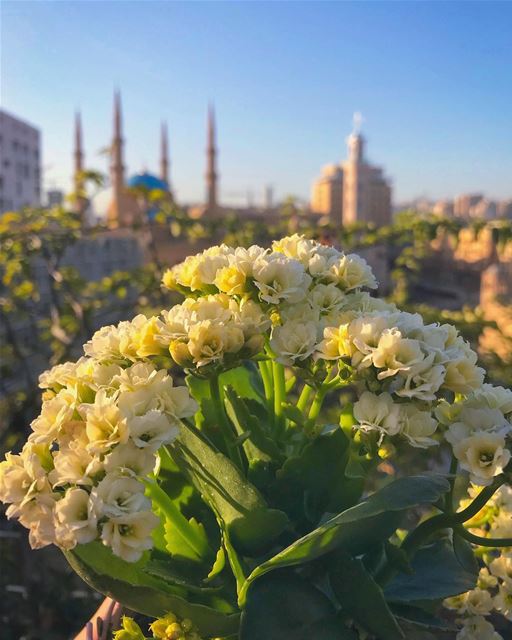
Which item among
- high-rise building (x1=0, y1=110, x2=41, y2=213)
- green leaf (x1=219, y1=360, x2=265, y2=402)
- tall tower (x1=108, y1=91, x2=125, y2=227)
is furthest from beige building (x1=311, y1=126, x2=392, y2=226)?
green leaf (x1=219, y1=360, x2=265, y2=402)

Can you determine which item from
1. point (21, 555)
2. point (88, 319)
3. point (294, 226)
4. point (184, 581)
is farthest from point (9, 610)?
point (294, 226)

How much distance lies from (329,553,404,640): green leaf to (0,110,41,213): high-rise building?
905 inches

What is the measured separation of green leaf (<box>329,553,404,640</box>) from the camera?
532 millimetres

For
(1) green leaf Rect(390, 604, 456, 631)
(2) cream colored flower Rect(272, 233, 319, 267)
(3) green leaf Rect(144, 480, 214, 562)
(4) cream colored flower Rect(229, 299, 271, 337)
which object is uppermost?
(2) cream colored flower Rect(272, 233, 319, 267)

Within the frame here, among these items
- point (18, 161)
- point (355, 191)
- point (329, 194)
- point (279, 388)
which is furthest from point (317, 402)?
point (329, 194)

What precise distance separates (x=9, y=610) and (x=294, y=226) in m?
2.07

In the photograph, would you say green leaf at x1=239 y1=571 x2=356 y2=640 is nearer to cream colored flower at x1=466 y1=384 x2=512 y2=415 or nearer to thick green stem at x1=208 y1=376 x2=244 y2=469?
thick green stem at x1=208 y1=376 x2=244 y2=469

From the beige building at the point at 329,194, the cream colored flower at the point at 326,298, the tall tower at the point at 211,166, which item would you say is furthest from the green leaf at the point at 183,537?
the beige building at the point at 329,194

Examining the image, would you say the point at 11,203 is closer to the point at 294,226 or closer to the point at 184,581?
the point at 294,226

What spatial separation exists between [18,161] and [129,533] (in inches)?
1074

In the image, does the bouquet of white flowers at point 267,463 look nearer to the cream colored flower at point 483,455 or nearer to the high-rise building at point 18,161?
the cream colored flower at point 483,455

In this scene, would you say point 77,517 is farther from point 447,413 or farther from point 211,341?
point 447,413

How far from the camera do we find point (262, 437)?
0.62 m

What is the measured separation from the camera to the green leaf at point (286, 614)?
52 cm
